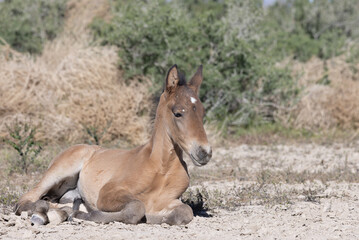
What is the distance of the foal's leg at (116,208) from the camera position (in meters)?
5.45

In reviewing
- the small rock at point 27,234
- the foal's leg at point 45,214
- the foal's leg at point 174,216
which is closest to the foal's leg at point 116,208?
the foal's leg at point 45,214

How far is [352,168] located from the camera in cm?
977

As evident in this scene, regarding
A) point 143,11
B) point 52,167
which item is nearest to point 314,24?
point 143,11

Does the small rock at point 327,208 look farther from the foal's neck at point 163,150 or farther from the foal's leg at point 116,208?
the foal's leg at point 116,208

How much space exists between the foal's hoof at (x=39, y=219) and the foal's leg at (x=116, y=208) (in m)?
0.36

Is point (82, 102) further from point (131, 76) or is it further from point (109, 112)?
point (131, 76)

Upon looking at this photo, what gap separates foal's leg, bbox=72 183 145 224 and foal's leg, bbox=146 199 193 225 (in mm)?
248

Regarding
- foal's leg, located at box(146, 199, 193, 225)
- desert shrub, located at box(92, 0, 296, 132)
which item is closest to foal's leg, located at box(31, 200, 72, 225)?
foal's leg, located at box(146, 199, 193, 225)

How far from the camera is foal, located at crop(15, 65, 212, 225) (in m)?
5.46

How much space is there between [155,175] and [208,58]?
9.10 metres

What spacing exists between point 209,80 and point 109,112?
106 inches

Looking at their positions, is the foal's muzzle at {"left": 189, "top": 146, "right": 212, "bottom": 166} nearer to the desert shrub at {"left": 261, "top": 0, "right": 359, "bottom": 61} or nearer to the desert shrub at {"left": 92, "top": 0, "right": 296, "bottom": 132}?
the desert shrub at {"left": 92, "top": 0, "right": 296, "bottom": 132}

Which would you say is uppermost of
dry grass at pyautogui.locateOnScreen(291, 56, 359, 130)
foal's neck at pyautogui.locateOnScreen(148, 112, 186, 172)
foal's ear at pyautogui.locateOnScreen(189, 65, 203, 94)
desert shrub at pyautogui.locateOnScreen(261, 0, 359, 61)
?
desert shrub at pyautogui.locateOnScreen(261, 0, 359, 61)

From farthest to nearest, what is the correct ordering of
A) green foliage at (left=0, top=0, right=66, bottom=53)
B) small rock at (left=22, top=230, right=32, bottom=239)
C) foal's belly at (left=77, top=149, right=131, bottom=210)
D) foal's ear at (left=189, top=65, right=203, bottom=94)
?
green foliage at (left=0, top=0, right=66, bottom=53)
foal's belly at (left=77, top=149, right=131, bottom=210)
foal's ear at (left=189, top=65, right=203, bottom=94)
small rock at (left=22, top=230, right=32, bottom=239)
